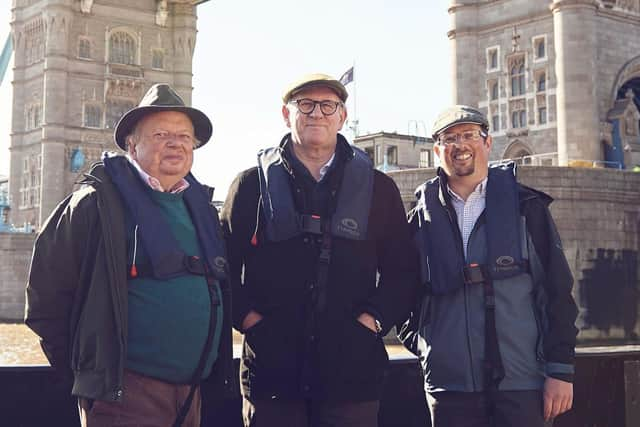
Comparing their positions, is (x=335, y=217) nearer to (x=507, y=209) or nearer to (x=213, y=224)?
(x=213, y=224)

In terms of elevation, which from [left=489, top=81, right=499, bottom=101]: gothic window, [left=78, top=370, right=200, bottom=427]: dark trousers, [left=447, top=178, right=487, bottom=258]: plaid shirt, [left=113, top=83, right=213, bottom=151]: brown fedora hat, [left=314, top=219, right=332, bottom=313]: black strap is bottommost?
[left=78, top=370, right=200, bottom=427]: dark trousers

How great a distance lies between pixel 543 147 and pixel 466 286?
28809mm

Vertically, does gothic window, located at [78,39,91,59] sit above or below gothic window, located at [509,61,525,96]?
above

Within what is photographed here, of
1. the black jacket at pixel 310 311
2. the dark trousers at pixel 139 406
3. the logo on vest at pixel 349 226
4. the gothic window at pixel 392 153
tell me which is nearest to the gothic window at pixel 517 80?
the gothic window at pixel 392 153

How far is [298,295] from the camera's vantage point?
417cm

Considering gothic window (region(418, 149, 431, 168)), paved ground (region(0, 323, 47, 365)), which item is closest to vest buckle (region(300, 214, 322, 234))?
paved ground (region(0, 323, 47, 365))

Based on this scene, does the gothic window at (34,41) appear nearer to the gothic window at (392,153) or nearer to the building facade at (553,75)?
the gothic window at (392,153)

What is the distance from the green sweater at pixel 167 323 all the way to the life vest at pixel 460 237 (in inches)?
48.6

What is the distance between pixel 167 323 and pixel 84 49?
56919 mm

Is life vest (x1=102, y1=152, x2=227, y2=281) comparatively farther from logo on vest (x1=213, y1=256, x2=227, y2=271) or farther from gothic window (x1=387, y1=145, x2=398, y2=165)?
gothic window (x1=387, y1=145, x2=398, y2=165)

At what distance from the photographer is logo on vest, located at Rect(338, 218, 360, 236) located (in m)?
4.20

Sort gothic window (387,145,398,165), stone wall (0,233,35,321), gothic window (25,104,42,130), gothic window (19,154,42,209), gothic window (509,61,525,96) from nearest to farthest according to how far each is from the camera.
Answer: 1. gothic window (509,61,525,96)
2. stone wall (0,233,35,321)
3. gothic window (387,145,398,165)
4. gothic window (19,154,42,209)
5. gothic window (25,104,42,130)

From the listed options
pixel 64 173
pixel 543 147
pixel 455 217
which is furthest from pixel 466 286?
pixel 64 173

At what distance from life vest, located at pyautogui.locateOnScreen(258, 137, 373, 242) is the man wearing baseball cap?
46 cm
